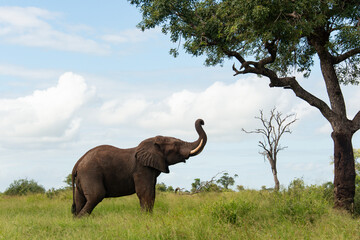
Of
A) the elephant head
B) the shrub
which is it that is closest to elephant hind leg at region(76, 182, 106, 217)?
the elephant head

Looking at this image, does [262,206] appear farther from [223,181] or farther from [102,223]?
[223,181]

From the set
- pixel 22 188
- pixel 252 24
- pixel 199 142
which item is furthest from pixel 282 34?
pixel 22 188

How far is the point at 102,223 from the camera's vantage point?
10836mm

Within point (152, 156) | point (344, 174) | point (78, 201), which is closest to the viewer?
point (152, 156)

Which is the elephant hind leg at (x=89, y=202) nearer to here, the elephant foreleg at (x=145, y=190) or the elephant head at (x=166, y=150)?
the elephant foreleg at (x=145, y=190)

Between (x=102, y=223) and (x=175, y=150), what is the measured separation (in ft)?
10.7

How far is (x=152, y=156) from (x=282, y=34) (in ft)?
22.6

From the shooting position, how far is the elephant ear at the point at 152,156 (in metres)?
12.5

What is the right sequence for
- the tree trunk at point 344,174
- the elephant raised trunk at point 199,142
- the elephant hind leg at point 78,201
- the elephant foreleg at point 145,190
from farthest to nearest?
the tree trunk at point 344,174 < the elephant hind leg at point 78,201 < the elephant raised trunk at point 199,142 < the elephant foreleg at point 145,190

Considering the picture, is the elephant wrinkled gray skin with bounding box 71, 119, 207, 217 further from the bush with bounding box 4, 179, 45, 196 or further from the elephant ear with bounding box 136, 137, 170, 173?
the bush with bounding box 4, 179, 45, 196

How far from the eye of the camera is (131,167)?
12734mm

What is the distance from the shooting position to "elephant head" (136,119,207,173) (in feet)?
41.1

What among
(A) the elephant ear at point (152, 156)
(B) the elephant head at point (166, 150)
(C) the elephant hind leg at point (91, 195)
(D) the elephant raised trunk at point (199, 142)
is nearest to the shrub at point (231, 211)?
(D) the elephant raised trunk at point (199, 142)

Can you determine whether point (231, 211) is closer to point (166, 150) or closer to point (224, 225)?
point (224, 225)
